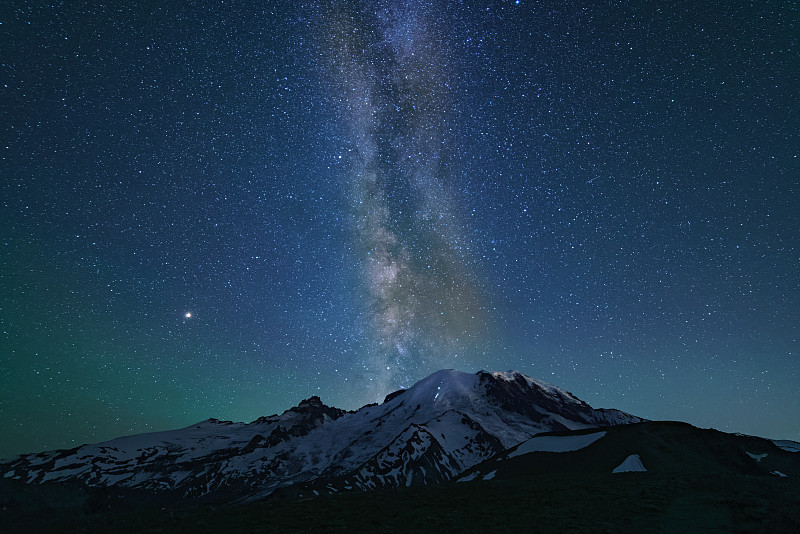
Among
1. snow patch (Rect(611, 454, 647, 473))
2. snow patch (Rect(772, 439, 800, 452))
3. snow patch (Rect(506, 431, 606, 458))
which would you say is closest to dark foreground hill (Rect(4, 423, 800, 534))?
snow patch (Rect(611, 454, 647, 473))

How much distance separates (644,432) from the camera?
58688mm

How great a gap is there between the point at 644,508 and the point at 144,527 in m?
26.6

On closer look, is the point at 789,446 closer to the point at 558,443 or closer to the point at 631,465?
the point at 558,443

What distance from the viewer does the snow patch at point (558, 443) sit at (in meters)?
60.0

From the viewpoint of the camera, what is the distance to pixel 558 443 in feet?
210

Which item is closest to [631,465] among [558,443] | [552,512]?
[558,443]

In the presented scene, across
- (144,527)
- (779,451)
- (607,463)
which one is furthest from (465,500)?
(779,451)

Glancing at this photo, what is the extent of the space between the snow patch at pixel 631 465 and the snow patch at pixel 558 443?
31.1 ft

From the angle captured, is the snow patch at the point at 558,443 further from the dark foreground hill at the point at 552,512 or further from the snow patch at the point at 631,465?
the dark foreground hill at the point at 552,512

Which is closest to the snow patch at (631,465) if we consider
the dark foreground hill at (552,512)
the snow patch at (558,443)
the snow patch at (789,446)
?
the snow patch at (558,443)

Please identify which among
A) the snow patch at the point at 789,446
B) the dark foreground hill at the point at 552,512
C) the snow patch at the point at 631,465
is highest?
the dark foreground hill at the point at 552,512

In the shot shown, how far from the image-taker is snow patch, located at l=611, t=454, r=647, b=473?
45.9m

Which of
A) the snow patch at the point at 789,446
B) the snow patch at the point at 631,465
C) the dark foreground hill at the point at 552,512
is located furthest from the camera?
the snow patch at the point at 789,446

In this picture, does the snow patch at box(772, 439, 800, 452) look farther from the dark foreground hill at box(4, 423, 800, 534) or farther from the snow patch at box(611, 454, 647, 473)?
the dark foreground hill at box(4, 423, 800, 534)
